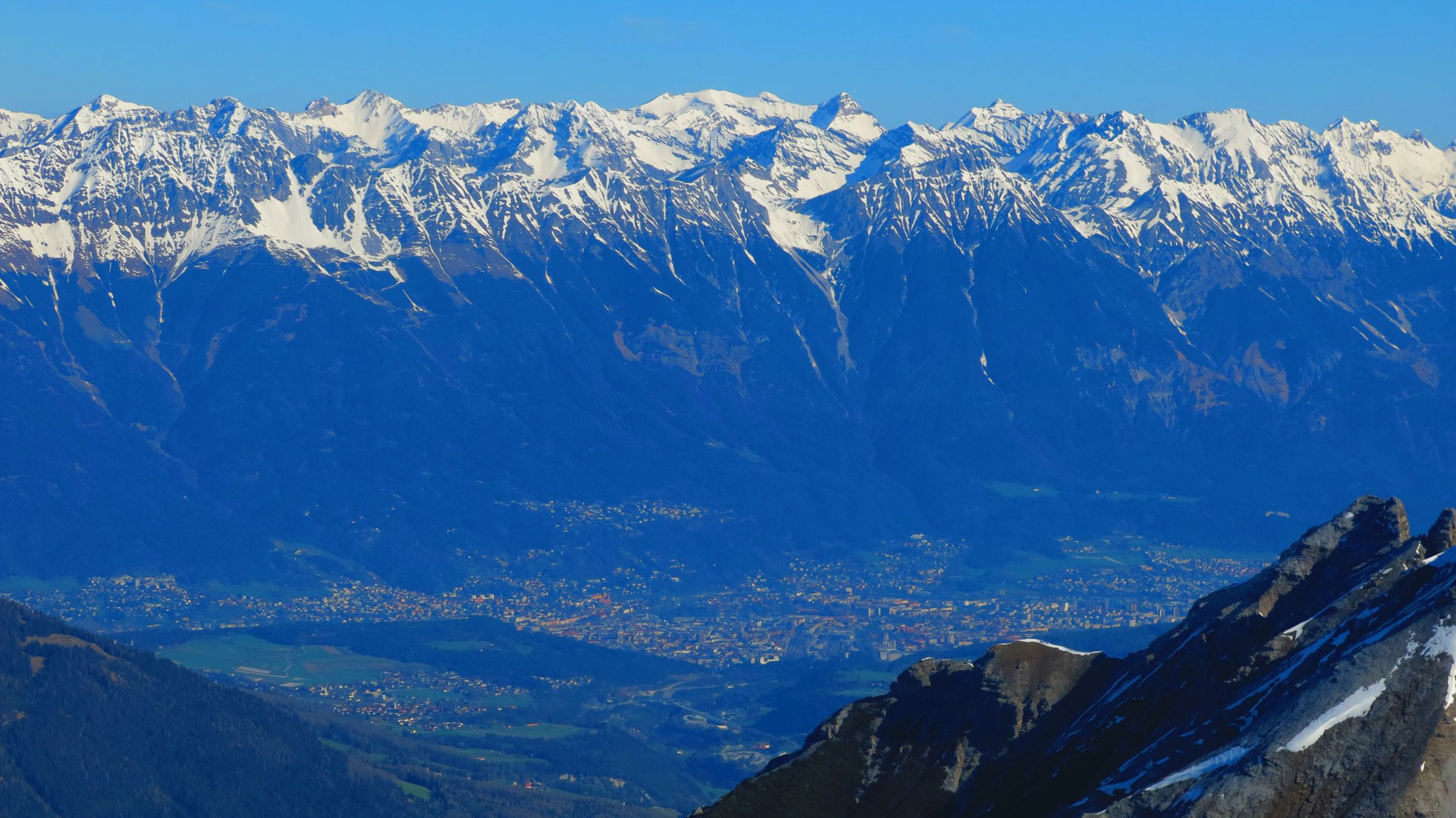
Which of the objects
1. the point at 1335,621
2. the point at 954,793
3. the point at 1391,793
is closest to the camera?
the point at 1391,793

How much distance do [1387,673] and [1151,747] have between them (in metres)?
10.1

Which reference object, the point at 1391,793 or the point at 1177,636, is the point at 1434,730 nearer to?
the point at 1391,793

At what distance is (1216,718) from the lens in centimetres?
6234

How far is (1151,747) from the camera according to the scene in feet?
208

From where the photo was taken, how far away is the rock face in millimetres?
53500

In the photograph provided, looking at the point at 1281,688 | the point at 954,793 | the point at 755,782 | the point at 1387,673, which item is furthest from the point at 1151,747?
the point at 755,782

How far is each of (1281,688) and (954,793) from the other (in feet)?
68.2

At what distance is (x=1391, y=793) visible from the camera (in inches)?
2072

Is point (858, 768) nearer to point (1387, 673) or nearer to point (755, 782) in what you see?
point (755, 782)

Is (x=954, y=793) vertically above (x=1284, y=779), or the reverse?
(x=954, y=793)

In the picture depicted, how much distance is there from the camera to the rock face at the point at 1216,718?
5350 cm

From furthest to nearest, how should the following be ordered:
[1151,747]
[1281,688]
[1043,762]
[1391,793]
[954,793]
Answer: [954,793], [1043,762], [1151,747], [1281,688], [1391,793]

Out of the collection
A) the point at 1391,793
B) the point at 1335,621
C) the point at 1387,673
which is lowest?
the point at 1391,793

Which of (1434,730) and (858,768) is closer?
(1434,730)
